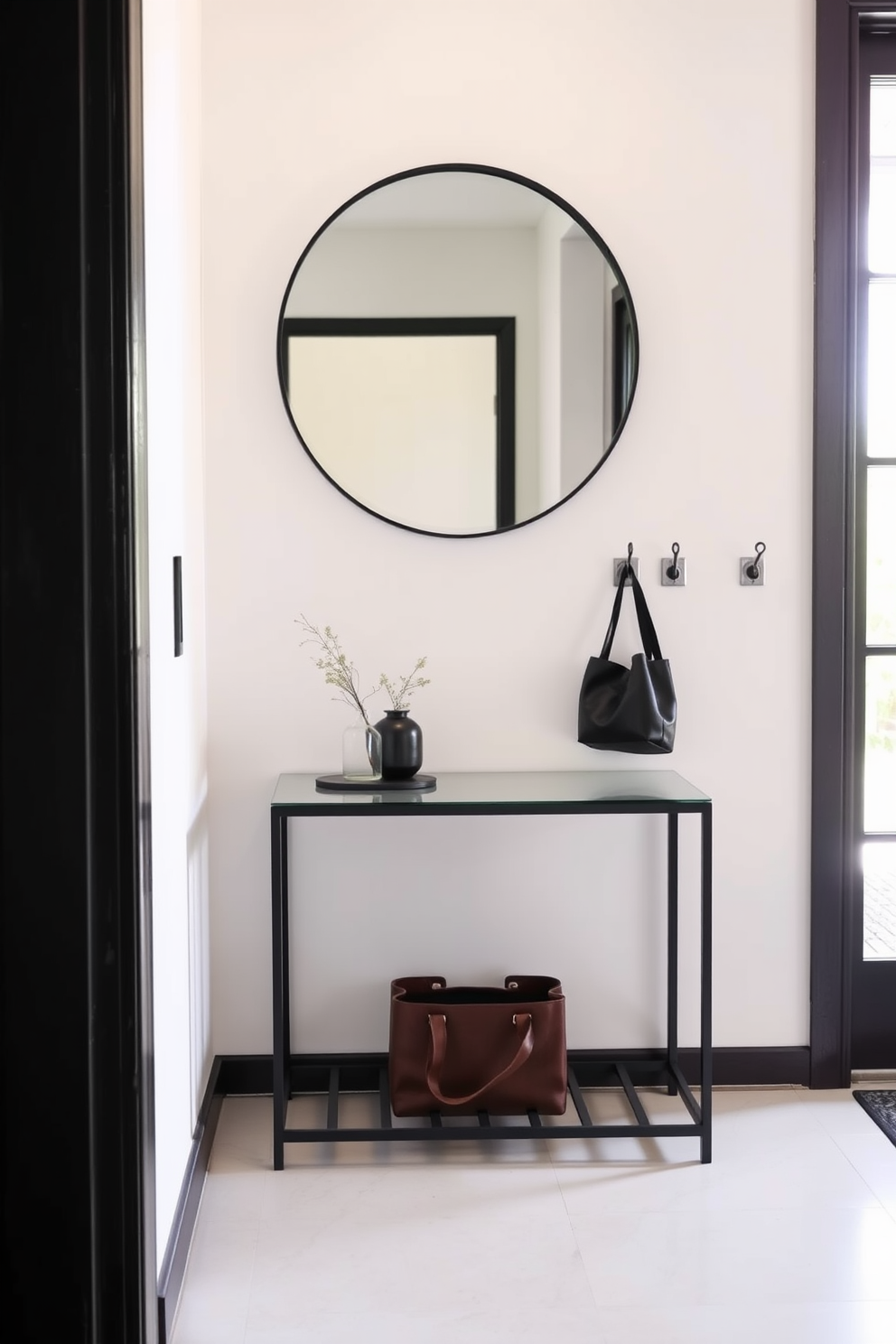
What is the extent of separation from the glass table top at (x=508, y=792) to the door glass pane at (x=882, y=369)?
843mm

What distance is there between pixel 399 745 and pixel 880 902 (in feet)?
3.74

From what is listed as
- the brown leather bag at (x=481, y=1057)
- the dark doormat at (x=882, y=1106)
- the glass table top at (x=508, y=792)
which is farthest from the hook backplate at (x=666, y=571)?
the dark doormat at (x=882, y=1106)

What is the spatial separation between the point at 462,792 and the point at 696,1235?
84 cm

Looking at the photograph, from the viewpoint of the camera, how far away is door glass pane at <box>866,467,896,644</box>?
2629 mm

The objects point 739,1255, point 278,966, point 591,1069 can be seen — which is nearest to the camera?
point 739,1255

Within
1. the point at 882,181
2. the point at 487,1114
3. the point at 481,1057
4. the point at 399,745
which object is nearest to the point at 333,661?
the point at 399,745

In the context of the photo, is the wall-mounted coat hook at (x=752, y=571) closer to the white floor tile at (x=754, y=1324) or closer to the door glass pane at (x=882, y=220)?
the door glass pane at (x=882, y=220)

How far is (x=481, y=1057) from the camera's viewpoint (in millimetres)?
2314

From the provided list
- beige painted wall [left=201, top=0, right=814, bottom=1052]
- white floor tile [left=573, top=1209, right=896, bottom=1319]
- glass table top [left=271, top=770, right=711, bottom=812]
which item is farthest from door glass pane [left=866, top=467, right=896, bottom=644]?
white floor tile [left=573, top=1209, right=896, bottom=1319]

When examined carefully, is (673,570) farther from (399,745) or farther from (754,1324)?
(754,1324)

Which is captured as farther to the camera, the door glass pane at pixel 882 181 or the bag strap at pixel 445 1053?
the door glass pane at pixel 882 181

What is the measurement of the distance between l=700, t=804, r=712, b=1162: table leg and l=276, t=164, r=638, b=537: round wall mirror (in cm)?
74

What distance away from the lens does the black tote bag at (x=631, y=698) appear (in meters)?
2.42

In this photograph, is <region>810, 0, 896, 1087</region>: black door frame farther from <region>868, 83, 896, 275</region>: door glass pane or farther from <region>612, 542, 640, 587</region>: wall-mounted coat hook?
<region>612, 542, 640, 587</region>: wall-mounted coat hook
